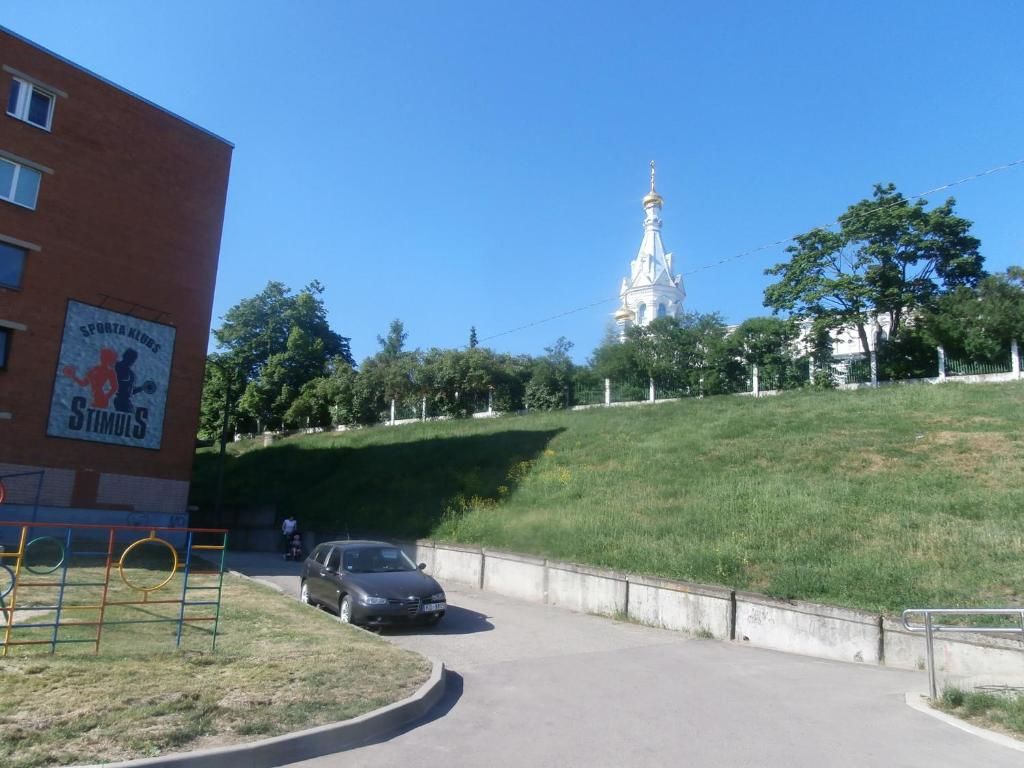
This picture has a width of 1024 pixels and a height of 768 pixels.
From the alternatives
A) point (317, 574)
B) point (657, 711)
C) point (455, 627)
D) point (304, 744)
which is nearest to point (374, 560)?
point (317, 574)

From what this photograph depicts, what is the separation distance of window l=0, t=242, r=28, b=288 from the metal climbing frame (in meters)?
7.44

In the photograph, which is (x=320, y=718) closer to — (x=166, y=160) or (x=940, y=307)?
(x=166, y=160)

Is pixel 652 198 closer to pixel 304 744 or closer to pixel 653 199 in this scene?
pixel 653 199

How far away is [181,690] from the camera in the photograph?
668 cm

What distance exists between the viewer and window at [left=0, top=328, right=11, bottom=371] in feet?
69.2

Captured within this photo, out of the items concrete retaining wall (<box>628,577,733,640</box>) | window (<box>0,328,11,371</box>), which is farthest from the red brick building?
concrete retaining wall (<box>628,577,733,640</box>)

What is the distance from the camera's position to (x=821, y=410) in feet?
90.5

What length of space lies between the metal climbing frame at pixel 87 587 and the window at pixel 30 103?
12763 millimetres

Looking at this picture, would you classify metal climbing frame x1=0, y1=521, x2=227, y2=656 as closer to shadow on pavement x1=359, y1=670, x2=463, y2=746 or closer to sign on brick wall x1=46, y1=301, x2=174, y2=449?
shadow on pavement x1=359, y1=670, x2=463, y2=746

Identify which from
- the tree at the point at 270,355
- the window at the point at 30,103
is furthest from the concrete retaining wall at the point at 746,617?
the tree at the point at 270,355

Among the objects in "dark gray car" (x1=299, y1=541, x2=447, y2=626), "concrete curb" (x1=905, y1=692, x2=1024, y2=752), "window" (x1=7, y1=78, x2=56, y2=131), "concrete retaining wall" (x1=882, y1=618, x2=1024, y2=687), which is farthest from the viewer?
"window" (x1=7, y1=78, x2=56, y2=131)

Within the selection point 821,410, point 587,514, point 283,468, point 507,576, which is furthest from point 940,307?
point 283,468

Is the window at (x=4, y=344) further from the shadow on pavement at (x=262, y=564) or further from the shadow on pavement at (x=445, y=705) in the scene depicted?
the shadow on pavement at (x=445, y=705)

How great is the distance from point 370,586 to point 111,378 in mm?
15672
